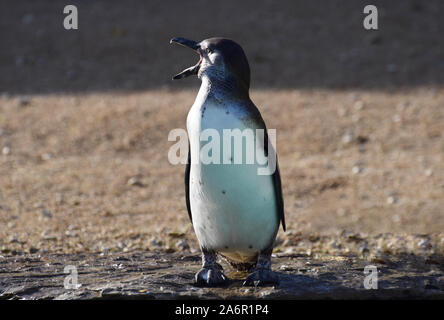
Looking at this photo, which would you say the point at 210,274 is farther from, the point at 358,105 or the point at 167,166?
the point at 358,105

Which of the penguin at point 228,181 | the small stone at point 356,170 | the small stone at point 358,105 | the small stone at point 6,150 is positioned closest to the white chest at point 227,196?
the penguin at point 228,181

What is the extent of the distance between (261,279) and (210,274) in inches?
10.9

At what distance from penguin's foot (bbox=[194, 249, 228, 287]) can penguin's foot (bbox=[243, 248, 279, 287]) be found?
0.47 ft

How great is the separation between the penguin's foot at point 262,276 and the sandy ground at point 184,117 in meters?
1.70

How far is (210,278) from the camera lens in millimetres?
3842

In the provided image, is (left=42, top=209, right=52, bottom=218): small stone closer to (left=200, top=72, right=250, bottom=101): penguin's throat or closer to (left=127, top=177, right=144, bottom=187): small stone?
(left=127, top=177, right=144, bottom=187): small stone

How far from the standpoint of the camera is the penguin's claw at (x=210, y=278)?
3.84m

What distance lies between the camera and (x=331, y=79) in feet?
35.0

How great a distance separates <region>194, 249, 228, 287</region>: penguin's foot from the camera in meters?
3.84

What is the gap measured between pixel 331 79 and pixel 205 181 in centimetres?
721

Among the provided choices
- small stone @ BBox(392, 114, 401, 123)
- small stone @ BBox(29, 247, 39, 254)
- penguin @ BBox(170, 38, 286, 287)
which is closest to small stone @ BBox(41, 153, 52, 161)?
small stone @ BBox(29, 247, 39, 254)

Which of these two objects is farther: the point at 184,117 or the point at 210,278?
the point at 184,117

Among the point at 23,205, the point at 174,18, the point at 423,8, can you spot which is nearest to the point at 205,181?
the point at 23,205

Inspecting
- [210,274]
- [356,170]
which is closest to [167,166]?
[356,170]
